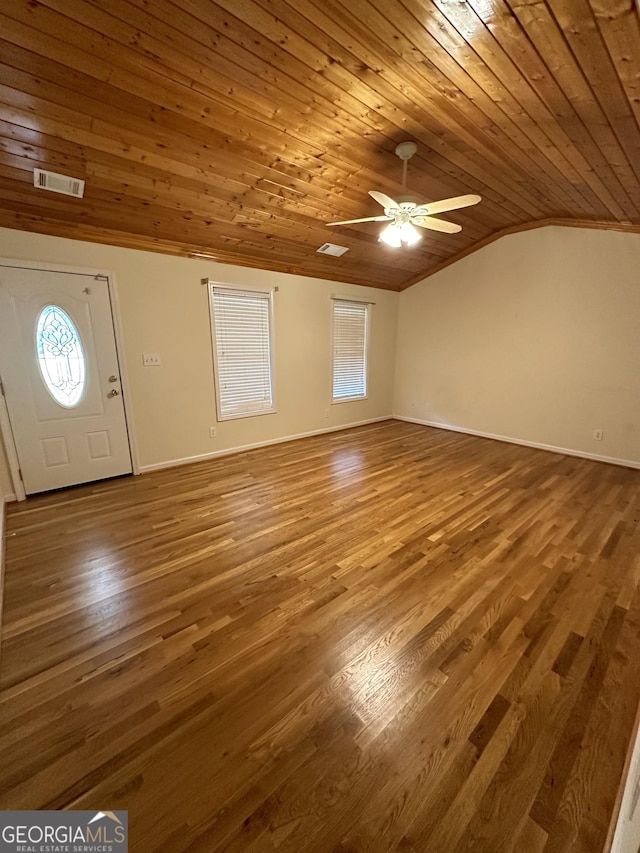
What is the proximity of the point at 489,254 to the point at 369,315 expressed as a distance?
1985 mm

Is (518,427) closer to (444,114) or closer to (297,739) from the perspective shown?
(444,114)

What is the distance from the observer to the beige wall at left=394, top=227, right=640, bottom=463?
4.26 metres

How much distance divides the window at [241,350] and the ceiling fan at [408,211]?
2030 mm

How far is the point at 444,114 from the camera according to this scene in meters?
2.44

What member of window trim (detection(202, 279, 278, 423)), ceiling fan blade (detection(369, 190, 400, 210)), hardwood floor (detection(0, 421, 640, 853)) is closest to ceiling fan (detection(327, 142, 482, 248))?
ceiling fan blade (detection(369, 190, 400, 210))

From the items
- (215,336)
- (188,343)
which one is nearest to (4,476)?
(188,343)

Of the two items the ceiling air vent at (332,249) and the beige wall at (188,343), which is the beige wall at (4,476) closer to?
the beige wall at (188,343)

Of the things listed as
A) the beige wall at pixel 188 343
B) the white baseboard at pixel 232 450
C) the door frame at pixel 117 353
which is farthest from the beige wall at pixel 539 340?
the door frame at pixel 117 353

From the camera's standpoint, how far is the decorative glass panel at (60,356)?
3.25 metres

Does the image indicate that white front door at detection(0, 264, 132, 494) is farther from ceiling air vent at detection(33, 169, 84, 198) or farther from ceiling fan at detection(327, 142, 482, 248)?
ceiling fan at detection(327, 142, 482, 248)

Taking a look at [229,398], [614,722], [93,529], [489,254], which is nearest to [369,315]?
[489,254]

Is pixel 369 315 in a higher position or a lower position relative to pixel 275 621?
higher

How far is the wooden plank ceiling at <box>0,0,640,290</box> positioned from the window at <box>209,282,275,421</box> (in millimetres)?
771

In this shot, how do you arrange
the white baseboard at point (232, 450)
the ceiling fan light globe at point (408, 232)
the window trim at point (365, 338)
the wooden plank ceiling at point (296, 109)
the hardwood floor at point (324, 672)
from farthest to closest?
the window trim at point (365, 338) → the white baseboard at point (232, 450) → the ceiling fan light globe at point (408, 232) → the wooden plank ceiling at point (296, 109) → the hardwood floor at point (324, 672)
